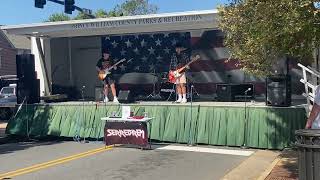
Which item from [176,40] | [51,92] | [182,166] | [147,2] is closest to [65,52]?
[51,92]

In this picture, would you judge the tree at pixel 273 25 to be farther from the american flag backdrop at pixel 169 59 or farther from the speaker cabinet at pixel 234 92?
the american flag backdrop at pixel 169 59

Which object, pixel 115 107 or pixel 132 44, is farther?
pixel 132 44

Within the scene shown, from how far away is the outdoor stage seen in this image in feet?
48.4

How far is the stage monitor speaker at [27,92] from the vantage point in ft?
67.2

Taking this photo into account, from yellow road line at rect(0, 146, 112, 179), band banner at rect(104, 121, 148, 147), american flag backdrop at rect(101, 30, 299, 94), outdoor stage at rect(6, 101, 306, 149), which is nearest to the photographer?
yellow road line at rect(0, 146, 112, 179)

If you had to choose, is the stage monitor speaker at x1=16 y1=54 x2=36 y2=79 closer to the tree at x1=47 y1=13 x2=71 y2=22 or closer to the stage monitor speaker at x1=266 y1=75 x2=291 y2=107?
the stage monitor speaker at x1=266 y1=75 x2=291 y2=107

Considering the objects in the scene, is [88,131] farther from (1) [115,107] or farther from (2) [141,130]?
(2) [141,130]

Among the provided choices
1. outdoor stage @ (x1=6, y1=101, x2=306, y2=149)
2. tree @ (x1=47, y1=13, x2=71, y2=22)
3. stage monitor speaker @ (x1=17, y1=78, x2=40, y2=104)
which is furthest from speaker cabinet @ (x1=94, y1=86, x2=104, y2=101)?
tree @ (x1=47, y1=13, x2=71, y2=22)

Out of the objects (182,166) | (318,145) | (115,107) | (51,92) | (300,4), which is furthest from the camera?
(51,92)

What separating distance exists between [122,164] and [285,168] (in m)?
3.80

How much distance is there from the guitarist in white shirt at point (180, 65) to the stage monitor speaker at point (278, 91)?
4321 millimetres

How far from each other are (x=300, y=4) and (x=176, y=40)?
61.1ft

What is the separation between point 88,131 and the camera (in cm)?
1783

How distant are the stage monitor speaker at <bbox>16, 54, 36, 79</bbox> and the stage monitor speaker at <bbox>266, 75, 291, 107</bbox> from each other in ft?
30.6
